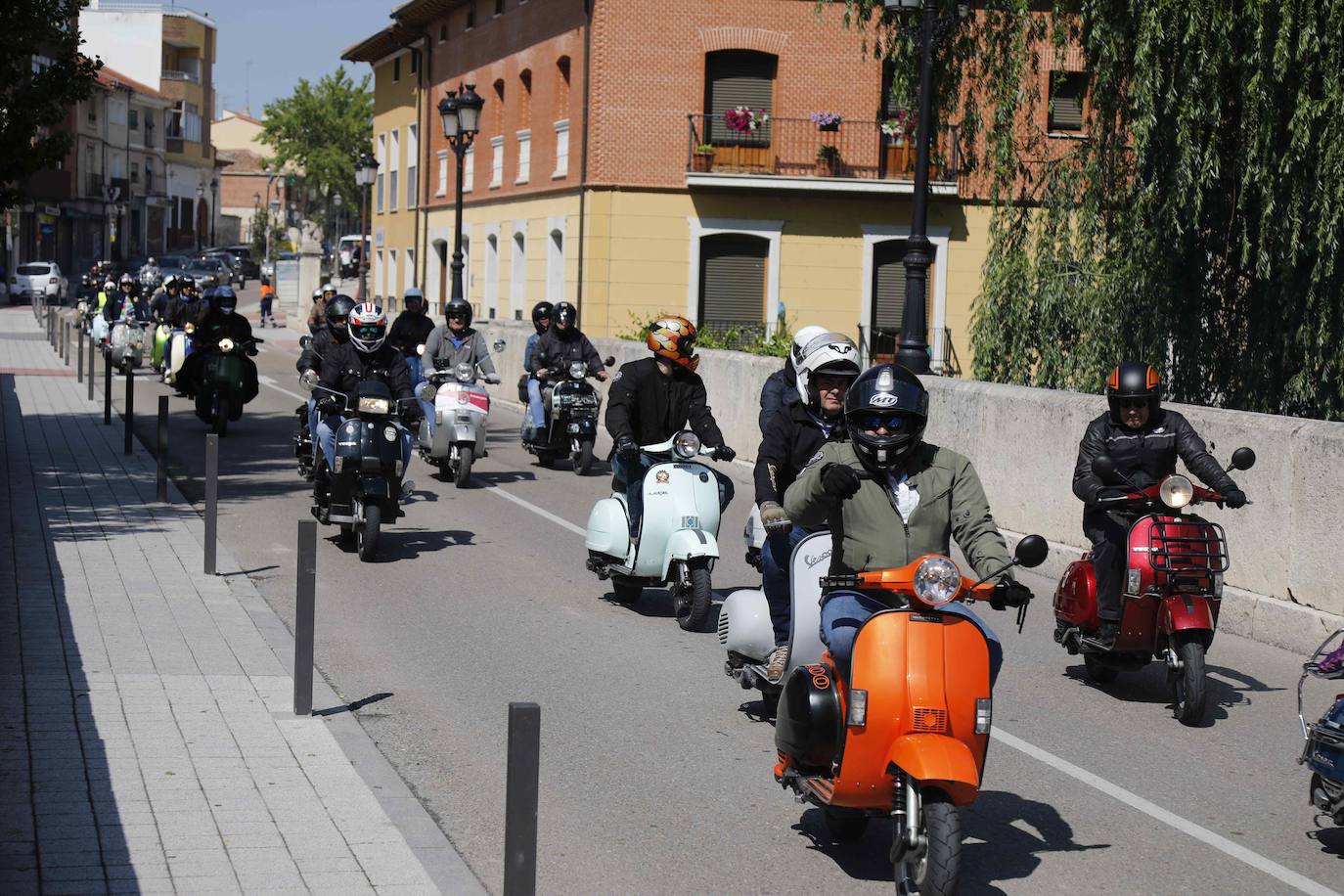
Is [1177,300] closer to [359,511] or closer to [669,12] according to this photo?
[359,511]

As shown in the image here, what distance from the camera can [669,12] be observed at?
37.6m

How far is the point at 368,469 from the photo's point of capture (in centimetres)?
1273

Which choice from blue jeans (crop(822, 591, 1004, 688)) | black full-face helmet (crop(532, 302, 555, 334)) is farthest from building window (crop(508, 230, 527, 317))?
blue jeans (crop(822, 591, 1004, 688))

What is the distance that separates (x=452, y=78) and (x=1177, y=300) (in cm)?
3505

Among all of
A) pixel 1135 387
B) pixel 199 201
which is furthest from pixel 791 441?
pixel 199 201

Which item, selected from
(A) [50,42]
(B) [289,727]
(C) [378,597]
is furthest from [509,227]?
(B) [289,727]

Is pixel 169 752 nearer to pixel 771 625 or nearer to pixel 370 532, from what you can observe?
pixel 771 625

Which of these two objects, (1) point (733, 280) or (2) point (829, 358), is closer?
(2) point (829, 358)

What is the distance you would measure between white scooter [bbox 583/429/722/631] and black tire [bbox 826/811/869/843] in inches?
161

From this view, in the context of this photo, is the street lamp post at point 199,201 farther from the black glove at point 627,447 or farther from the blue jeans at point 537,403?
the black glove at point 627,447

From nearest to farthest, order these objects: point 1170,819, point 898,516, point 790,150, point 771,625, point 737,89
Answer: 1. point 898,516
2. point 1170,819
3. point 771,625
4. point 790,150
5. point 737,89

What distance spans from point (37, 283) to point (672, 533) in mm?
71032

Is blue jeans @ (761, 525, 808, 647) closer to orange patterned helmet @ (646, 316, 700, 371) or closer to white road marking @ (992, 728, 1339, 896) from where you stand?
white road marking @ (992, 728, 1339, 896)

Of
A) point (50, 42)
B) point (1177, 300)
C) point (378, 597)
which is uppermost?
point (50, 42)
